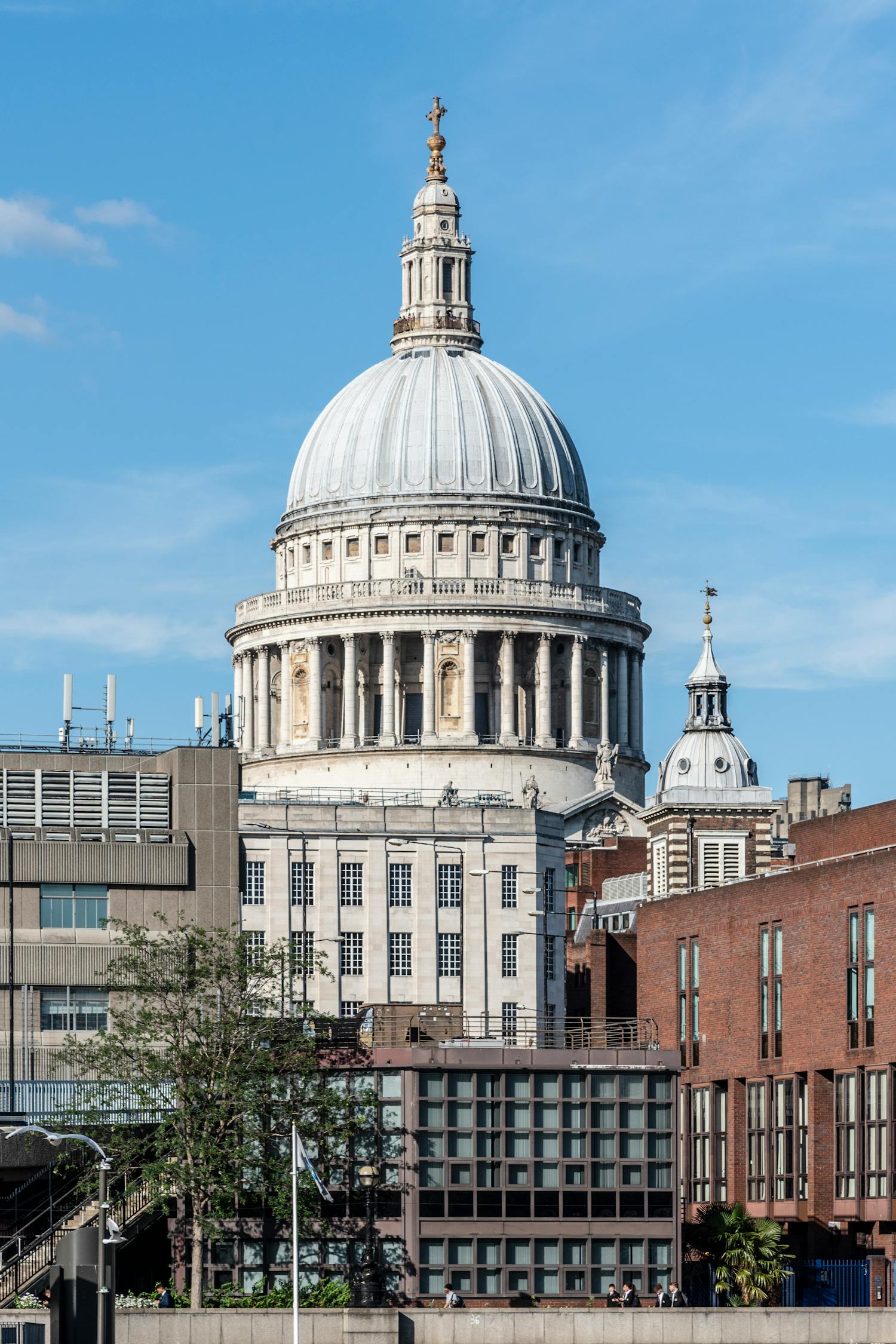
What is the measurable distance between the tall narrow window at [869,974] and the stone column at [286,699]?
311 ft

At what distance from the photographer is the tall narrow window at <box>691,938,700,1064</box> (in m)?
111

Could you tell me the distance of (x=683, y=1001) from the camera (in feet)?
372

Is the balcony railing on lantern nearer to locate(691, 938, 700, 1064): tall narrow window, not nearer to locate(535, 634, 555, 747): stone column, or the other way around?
locate(691, 938, 700, 1064): tall narrow window

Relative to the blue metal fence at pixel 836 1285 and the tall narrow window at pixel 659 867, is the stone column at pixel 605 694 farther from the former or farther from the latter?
the blue metal fence at pixel 836 1285

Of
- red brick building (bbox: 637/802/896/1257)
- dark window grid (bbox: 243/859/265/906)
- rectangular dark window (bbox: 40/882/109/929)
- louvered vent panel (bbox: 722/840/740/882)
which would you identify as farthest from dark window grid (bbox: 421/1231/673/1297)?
louvered vent panel (bbox: 722/840/740/882)

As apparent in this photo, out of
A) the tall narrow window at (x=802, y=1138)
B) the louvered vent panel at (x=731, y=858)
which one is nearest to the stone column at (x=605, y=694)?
the louvered vent panel at (x=731, y=858)

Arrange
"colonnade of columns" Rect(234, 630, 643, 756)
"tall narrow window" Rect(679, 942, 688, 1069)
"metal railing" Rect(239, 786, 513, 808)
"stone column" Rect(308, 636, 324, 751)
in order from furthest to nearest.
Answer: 1. "stone column" Rect(308, 636, 324, 751)
2. "colonnade of columns" Rect(234, 630, 643, 756)
3. "metal railing" Rect(239, 786, 513, 808)
4. "tall narrow window" Rect(679, 942, 688, 1069)

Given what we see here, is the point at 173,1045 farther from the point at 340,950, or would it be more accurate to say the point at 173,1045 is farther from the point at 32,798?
the point at 340,950

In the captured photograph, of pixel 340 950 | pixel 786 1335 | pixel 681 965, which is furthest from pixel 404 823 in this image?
pixel 786 1335

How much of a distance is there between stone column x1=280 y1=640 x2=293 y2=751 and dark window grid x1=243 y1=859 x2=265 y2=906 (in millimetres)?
54594

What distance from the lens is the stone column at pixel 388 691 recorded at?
599ft

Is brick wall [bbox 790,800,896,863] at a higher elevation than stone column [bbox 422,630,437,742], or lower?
lower

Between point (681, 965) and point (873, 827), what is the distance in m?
9.63

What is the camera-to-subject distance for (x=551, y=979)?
137 meters
